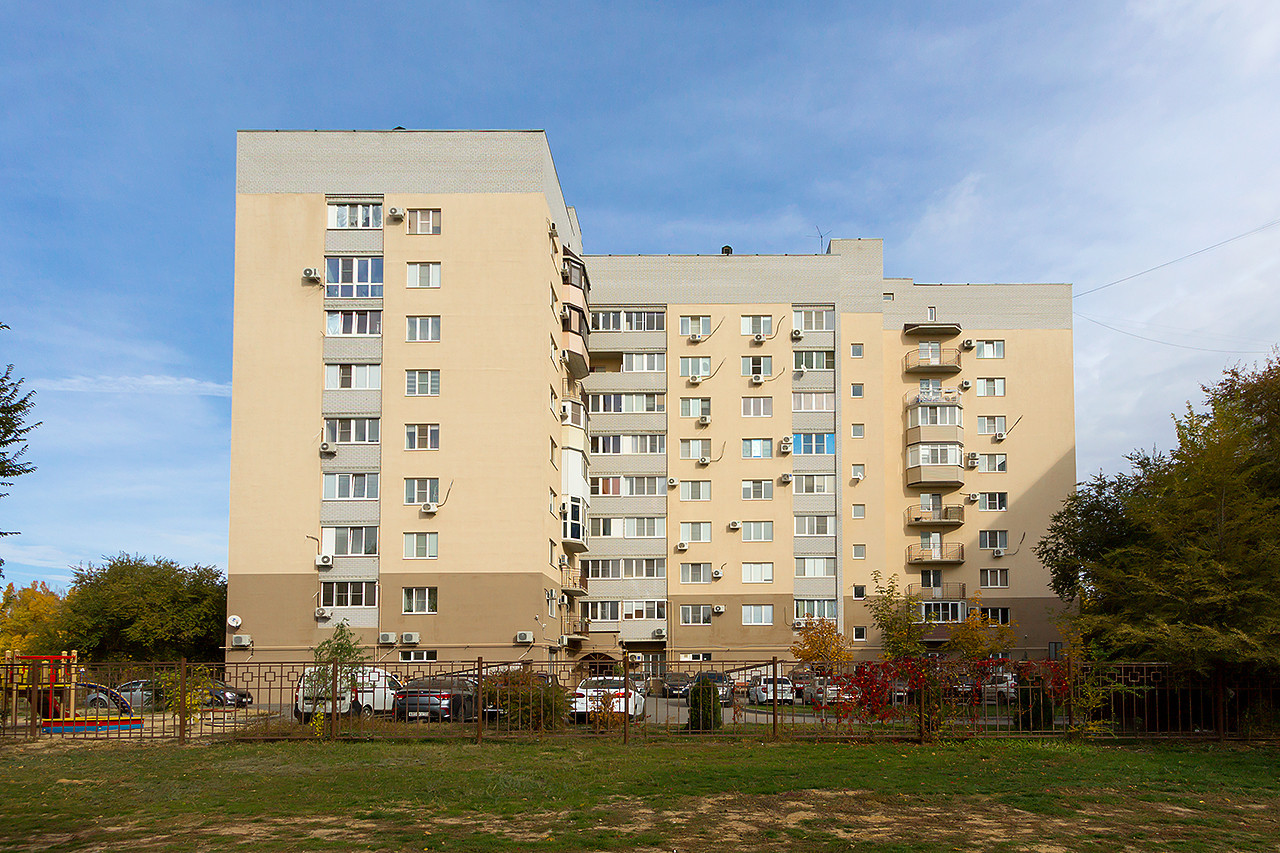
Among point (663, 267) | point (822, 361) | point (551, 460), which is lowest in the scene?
point (551, 460)

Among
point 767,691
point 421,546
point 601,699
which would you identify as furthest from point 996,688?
point 421,546

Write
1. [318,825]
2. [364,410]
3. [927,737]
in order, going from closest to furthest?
[318,825] < [927,737] < [364,410]

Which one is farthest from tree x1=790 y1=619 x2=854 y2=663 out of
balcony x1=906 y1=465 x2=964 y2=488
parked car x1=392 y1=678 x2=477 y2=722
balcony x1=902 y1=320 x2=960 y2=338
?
parked car x1=392 y1=678 x2=477 y2=722

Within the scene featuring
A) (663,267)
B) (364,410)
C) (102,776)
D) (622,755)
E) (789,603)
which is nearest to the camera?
(102,776)

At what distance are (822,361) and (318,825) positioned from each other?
50350mm

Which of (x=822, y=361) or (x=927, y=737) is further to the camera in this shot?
(x=822, y=361)

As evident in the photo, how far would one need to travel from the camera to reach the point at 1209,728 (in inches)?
829

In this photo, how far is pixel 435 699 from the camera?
22781mm

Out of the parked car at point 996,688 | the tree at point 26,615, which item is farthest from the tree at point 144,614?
the parked car at point 996,688

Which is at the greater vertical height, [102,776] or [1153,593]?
[1153,593]

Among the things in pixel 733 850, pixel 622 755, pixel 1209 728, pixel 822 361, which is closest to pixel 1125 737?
pixel 1209 728

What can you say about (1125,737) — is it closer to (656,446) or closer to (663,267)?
(656,446)

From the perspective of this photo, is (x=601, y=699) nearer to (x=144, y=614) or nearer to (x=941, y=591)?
(x=144, y=614)

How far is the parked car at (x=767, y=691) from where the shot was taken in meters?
20.8
